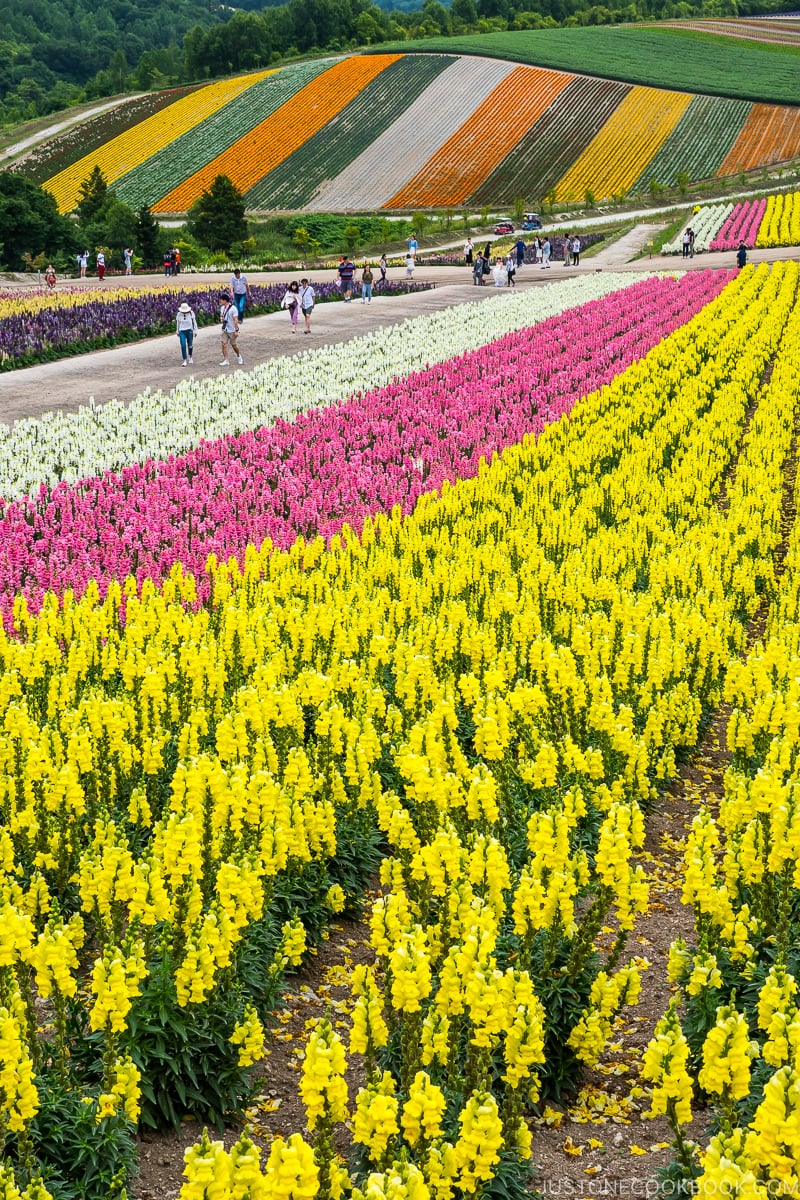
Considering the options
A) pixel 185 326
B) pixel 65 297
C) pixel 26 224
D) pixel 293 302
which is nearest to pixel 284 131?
pixel 26 224

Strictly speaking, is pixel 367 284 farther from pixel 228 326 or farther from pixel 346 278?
pixel 228 326

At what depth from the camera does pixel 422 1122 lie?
16.0 ft

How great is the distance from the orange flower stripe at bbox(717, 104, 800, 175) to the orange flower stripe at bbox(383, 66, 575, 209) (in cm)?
1696

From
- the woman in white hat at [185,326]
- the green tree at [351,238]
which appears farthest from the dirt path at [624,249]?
the woman in white hat at [185,326]

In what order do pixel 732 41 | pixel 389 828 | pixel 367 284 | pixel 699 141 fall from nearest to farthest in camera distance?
pixel 389 828 → pixel 367 284 → pixel 699 141 → pixel 732 41

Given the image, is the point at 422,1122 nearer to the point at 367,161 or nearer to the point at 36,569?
the point at 36,569

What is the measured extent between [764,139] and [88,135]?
6051cm

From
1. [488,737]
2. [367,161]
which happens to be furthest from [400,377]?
[367,161]

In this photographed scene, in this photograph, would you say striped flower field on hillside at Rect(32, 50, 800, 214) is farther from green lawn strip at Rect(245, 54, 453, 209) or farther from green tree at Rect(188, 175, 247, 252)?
green tree at Rect(188, 175, 247, 252)

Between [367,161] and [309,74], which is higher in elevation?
[309,74]

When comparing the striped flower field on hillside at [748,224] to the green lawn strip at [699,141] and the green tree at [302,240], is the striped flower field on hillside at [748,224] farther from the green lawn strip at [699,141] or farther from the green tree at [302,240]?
the green tree at [302,240]

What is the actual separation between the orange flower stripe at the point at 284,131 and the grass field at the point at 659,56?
379 inches

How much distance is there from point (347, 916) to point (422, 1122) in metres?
3.67

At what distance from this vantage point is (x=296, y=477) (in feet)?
62.6
